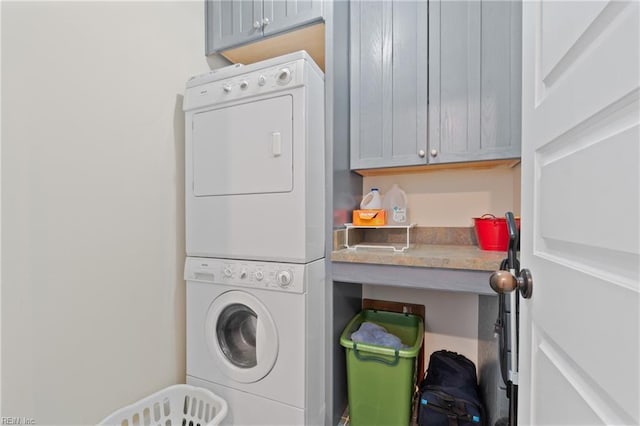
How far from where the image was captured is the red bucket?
4.83 feet

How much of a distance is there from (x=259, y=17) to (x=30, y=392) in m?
2.03

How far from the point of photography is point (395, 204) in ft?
6.22

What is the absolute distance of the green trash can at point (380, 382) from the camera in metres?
1.38

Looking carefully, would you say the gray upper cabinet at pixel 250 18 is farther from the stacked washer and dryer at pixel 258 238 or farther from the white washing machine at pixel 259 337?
the white washing machine at pixel 259 337

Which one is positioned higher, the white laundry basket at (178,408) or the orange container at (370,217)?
the orange container at (370,217)

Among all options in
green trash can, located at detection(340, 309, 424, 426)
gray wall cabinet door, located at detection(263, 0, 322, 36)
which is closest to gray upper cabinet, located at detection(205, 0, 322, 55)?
gray wall cabinet door, located at detection(263, 0, 322, 36)

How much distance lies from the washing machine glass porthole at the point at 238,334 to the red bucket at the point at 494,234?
1293mm

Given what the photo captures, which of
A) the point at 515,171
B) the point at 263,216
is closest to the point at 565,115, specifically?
the point at 263,216

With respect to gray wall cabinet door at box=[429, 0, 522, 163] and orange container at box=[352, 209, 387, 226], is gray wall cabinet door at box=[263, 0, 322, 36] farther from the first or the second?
orange container at box=[352, 209, 387, 226]

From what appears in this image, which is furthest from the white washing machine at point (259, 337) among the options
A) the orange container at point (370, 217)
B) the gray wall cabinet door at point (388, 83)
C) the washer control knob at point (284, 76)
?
the washer control knob at point (284, 76)

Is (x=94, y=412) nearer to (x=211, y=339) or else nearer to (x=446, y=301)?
(x=211, y=339)

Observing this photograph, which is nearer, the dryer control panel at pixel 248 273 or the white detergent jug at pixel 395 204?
the dryer control panel at pixel 248 273

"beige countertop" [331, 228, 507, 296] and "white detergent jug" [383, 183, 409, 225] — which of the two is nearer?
"beige countertop" [331, 228, 507, 296]
